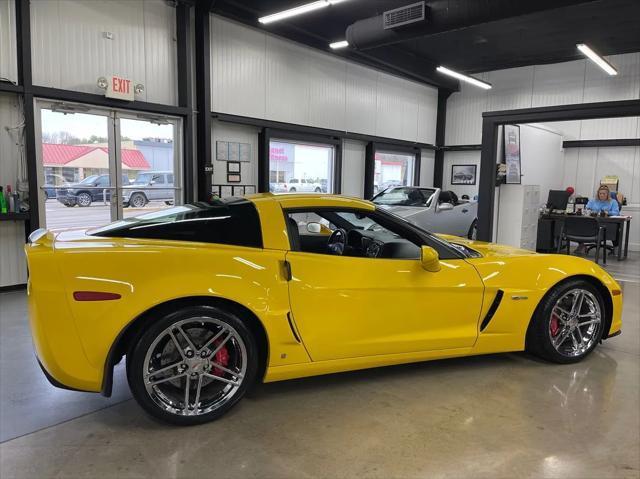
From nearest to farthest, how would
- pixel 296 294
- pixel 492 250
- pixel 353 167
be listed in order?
1. pixel 296 294
2. pixel 492 250
3. pixel 353 167

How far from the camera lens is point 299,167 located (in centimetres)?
→ 1009

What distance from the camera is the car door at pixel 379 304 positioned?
2.57 m

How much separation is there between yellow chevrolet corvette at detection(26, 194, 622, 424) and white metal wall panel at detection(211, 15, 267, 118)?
5613 millimetres

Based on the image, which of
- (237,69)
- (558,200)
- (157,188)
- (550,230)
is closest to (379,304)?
(157,188)

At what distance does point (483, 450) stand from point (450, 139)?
12.7 metres

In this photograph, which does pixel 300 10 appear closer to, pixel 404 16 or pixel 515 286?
pixel 404 16

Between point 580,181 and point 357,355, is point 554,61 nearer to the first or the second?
point 580,181

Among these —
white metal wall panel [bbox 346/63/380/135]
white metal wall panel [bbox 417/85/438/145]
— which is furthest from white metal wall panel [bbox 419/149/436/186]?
white metal wall panel [bbox 346/63/380/135]

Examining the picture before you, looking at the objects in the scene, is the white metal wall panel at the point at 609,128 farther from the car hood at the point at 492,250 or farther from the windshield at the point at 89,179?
the windshield at the point at 89,179

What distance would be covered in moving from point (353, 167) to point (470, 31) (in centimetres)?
386

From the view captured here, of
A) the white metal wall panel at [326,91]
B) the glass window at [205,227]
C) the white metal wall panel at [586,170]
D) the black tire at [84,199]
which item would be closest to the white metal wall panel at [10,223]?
the black tire at [84,199]

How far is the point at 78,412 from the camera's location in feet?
8.52

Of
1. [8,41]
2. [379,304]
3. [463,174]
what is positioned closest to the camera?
[379,304]

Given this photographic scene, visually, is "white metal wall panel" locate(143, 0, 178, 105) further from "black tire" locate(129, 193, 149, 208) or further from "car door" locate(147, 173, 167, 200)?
"black tire" locate(129, 193, 149, 208)
